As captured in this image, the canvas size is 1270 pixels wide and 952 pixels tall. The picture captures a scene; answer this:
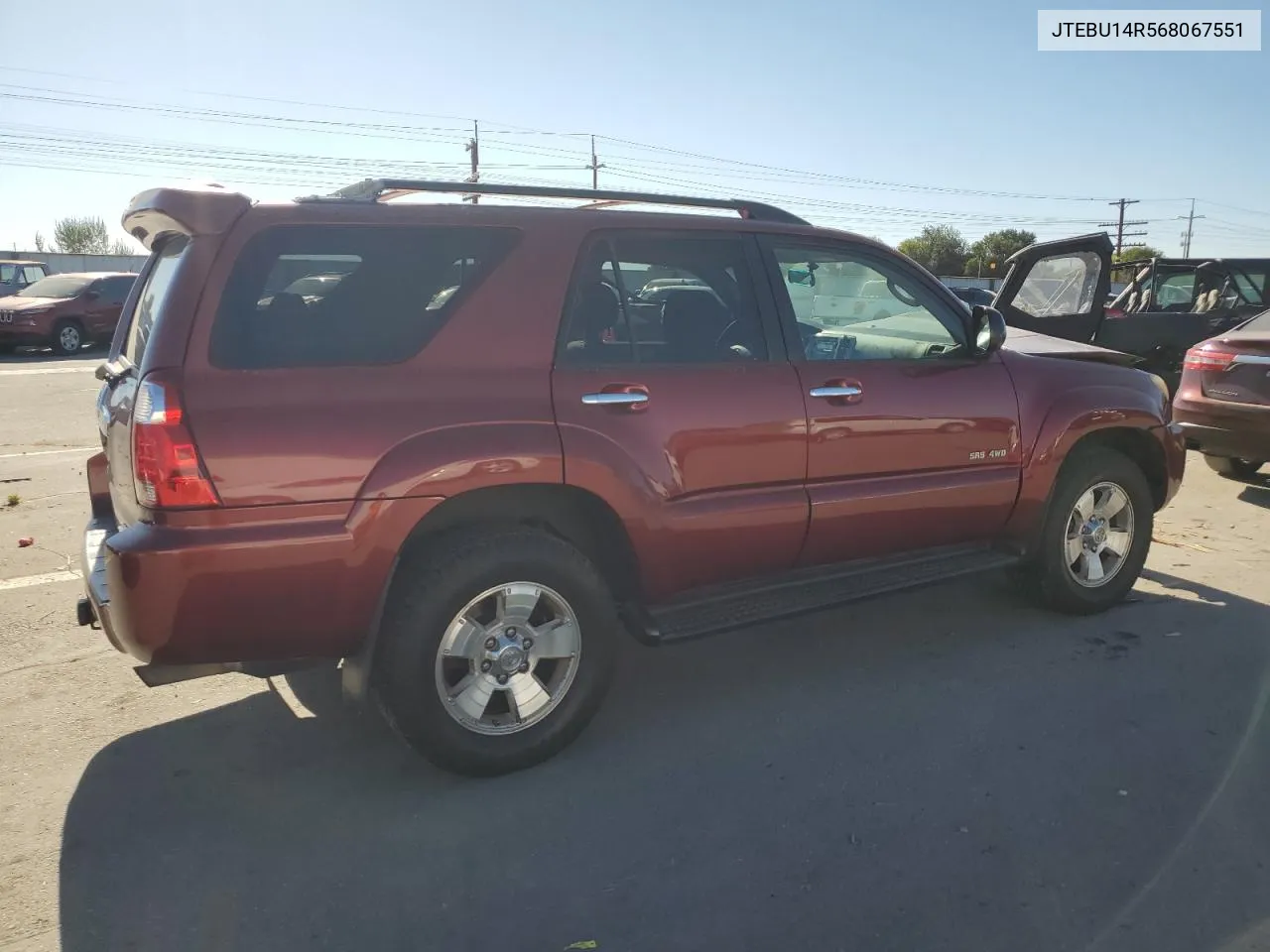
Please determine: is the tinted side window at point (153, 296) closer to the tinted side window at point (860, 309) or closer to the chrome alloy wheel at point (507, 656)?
the chrome alloy wheel at point (507, 656)

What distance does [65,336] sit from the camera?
19375 mm

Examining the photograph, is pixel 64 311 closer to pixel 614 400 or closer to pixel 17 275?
pixel 17 275

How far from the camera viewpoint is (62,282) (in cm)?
1989

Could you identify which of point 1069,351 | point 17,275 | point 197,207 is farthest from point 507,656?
point 17,275

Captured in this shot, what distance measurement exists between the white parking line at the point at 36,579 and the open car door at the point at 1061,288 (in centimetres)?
612

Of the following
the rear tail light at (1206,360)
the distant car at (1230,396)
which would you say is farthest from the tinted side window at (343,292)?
the rear tail light at (1206,360)

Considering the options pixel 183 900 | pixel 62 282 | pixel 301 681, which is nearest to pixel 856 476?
pixel 301 681

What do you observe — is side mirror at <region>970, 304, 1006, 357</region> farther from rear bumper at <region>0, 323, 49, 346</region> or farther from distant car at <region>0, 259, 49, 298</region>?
distant car at <region>0, 259, 49, 298</region>

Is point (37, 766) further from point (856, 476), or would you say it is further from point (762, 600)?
point (856, 476)

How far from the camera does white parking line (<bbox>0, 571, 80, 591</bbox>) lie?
523 centimetres

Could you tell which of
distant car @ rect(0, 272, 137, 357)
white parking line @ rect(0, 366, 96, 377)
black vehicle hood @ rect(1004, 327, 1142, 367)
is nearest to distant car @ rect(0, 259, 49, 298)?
distant car @ rect(0, 272, 137, 357)

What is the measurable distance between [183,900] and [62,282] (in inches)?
816

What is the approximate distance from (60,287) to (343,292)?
20.0 metres

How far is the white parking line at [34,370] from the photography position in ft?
51.0
